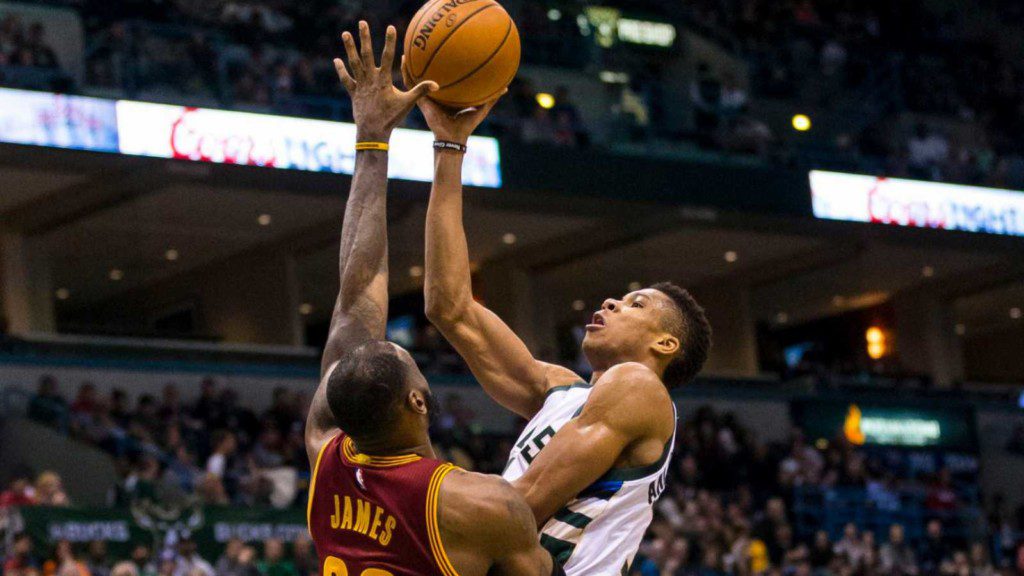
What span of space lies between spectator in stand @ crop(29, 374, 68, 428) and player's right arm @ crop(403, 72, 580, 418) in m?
14.3

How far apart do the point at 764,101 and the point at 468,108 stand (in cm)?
2484

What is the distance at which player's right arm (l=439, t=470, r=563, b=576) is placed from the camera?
3779mm

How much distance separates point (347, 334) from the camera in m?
4.59

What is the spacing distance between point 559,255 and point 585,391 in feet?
74.6

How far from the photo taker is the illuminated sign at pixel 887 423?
26.6 meters

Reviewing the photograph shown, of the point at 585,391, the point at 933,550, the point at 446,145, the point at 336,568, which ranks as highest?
the point at 446,145

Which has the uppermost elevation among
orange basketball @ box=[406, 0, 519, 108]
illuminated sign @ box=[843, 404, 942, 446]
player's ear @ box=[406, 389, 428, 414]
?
orange basketball @ box=[406, 0, 519, 108]

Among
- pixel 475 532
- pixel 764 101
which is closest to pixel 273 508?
pixel 475 532

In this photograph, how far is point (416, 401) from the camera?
3941mm

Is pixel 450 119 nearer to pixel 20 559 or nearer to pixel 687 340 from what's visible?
pixel 687 340

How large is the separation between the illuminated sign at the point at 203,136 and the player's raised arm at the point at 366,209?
50.8 ft

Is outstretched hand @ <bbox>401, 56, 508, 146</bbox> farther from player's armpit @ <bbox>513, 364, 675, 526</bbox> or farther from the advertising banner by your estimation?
the advertising banner

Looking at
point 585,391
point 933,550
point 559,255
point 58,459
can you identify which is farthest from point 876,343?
point 585,391

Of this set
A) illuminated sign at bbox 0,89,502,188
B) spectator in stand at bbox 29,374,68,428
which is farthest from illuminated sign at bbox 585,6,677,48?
spectator in stand at bbox 29,374,68,428
